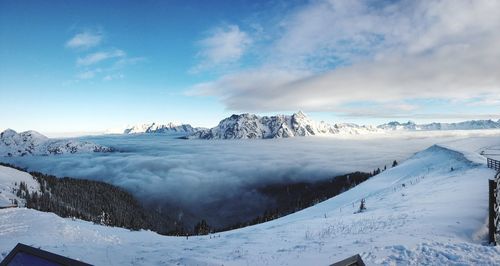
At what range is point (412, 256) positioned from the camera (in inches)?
573

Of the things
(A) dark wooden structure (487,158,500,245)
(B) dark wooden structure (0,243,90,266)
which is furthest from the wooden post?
(B) dark wooden structure (0,243,90,266)

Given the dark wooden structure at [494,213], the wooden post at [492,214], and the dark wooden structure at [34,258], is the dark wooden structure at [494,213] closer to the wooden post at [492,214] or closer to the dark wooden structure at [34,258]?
the wooden post at [492,214]

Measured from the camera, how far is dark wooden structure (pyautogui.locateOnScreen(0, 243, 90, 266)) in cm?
563

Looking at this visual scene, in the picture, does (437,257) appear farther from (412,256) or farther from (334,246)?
(334,246)

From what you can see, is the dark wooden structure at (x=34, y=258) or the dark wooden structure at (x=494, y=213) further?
the dark wooden structure at (x=494, y=213)

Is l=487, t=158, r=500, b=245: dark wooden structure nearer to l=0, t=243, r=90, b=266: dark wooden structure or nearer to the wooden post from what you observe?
the wooden post

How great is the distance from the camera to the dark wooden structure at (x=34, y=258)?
18.5 ft

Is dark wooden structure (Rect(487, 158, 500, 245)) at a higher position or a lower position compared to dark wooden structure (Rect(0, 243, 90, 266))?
lower

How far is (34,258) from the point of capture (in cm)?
610

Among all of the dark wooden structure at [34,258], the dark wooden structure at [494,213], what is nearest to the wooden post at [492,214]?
the dark wooden structure at [494,213]

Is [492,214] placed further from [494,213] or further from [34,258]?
[34,258]

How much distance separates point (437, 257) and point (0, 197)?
187 metres

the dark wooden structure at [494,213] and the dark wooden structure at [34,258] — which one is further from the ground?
the dark wooden structure at [34,258]

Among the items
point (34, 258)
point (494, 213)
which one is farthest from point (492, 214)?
point (34, 258)
